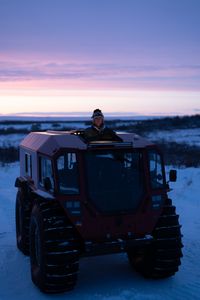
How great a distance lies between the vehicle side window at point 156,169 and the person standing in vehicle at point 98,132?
49 cm

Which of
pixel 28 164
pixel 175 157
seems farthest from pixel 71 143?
pixel 175 157

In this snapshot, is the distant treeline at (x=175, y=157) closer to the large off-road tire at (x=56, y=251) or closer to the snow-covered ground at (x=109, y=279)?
the snow-covered ground at (x=109, y=279)

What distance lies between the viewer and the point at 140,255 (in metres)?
6.83

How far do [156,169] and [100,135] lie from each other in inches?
37.1

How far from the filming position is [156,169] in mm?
6391

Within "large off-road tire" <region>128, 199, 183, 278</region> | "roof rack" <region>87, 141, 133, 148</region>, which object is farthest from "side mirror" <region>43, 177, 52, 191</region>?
"large off-road tire" <region>128, 199, 183, 278</region>

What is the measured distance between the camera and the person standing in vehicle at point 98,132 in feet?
21.8

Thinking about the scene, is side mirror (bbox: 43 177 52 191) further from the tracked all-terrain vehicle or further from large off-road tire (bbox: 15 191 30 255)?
large off-road tire (bbox: 15 191 30 255)

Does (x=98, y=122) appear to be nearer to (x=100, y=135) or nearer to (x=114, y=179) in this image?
(x=100, y=135)

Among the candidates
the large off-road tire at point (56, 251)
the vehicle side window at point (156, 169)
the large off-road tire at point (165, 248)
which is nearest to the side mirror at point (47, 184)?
the large off-road tire at point (56, 251)

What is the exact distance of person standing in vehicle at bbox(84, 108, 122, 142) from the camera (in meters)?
6.64

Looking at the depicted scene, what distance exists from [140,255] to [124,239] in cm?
84

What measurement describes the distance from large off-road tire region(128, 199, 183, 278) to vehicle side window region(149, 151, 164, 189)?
36 centimetres

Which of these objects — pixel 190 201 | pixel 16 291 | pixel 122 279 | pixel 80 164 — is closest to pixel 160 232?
pixel 122 279
